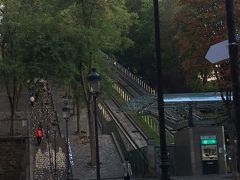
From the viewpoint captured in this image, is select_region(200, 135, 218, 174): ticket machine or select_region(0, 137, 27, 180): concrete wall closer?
select_region(200, 135, 218, 174): ticket machine

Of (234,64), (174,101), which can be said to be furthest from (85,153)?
(234,64)

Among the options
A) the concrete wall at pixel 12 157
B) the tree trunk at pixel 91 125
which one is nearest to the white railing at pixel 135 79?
the concrete wall at pixel 12 157

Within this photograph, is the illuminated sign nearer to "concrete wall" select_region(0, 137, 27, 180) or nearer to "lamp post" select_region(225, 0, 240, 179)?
"concrete wall" select_region(0, 137, 27, 180)

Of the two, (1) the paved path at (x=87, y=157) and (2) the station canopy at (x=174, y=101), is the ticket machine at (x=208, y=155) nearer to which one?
(2) the station canopy at (x=174, y=101)

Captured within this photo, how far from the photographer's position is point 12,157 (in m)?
44.6

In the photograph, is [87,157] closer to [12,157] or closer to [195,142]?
[12,157]

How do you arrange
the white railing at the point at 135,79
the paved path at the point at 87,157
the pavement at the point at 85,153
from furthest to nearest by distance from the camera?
the white railing at the point at 135,79
the paved path at the point at 87,157
the pavement at the point at 85,153

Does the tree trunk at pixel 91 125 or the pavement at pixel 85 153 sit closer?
the pavement at pixel 85 153

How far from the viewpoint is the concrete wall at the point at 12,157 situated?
1726 inches

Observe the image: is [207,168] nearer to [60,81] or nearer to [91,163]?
[91,163]

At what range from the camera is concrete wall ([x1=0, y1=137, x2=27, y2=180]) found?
1726 inches

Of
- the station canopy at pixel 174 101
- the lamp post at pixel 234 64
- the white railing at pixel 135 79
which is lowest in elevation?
the lamp post at pixel 234 64

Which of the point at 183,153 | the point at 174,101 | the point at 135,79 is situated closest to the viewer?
the point at 174,101

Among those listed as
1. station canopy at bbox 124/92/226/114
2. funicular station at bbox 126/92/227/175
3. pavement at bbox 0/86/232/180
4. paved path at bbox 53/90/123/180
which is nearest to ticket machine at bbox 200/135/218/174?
funicular station at bbox 126/92/227/175
